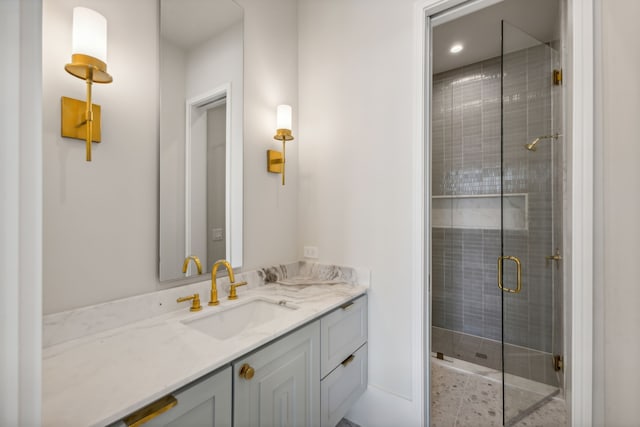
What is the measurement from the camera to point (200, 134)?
1.37 metres

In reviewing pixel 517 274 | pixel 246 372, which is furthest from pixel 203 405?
pixel 517 274

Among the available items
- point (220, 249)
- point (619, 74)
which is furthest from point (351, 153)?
point (619, 74)

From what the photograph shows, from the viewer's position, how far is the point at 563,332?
4.89ft

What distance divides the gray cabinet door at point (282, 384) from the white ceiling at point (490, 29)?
1.96 m

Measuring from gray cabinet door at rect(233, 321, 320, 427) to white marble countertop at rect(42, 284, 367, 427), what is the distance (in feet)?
0.20

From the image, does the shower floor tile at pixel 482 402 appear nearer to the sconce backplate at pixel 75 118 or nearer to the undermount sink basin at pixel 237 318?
the undermount sink basin at pixel 237 318

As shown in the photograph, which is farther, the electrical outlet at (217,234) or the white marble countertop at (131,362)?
the electrical outlet at (217,234)

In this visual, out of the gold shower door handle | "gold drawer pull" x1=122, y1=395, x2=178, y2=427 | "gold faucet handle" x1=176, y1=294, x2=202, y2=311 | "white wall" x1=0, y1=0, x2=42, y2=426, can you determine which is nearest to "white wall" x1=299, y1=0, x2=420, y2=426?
the gold shower door handle

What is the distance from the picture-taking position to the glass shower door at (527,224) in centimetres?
166

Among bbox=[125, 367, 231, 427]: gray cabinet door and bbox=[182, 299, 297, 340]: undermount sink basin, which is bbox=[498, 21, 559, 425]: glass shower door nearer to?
bbox=[182, 299, 297, 340]: undermount sink basin

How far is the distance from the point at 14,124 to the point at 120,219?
0.86 meters

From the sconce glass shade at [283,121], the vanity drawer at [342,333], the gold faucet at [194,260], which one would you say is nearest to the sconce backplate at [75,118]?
the gold faucet at [194,260]

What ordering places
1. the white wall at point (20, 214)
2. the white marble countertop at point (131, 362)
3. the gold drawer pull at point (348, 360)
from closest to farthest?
the white wall at point (20, 214), the white marble countertop at point (131, 362), the gold drawer pull at point (348, 360)

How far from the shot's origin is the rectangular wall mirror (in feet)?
4.06
